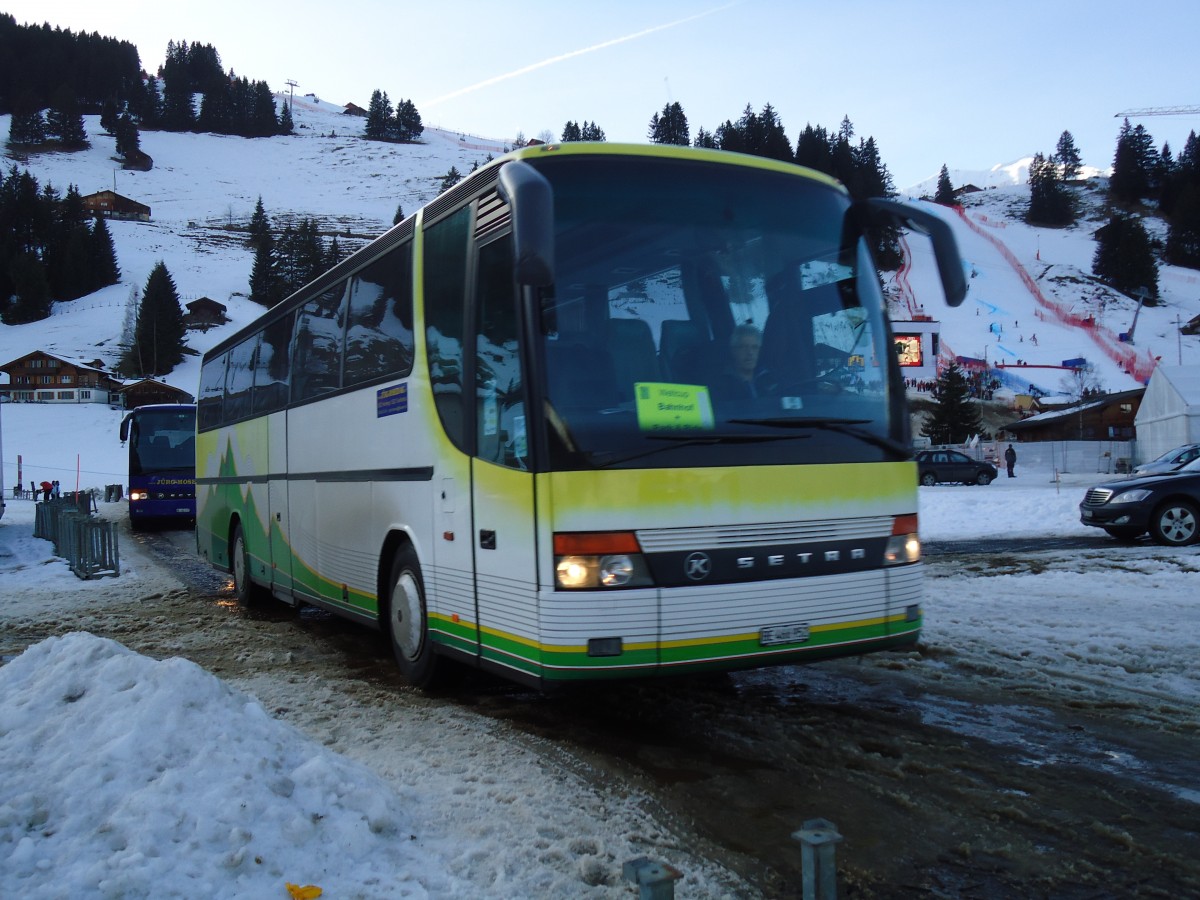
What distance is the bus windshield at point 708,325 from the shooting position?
16.0 feet

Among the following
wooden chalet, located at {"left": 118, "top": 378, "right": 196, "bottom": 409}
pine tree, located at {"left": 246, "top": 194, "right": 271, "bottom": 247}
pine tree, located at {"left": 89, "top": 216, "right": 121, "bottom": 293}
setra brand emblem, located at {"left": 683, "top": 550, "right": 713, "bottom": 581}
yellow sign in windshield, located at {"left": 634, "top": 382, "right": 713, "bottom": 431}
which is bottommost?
setra brand emblem, located at {"left": 683, "top": 550, "right": 713, "bottom": 581}

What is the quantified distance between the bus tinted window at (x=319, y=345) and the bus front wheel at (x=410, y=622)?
2.06 m

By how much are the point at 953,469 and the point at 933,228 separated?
39584 millimetres

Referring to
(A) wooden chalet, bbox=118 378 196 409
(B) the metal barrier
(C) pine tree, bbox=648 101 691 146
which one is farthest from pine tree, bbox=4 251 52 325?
(B) the metal barrier

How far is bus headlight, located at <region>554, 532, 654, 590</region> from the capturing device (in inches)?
186

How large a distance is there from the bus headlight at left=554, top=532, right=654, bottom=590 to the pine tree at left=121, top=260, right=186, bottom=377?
354 ft

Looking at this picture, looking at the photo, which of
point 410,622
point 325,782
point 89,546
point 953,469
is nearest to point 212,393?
point 89,546

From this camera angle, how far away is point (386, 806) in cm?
381

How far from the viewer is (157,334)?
105m

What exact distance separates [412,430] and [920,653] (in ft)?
13.3

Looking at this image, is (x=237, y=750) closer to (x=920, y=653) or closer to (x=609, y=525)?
(x=609, y=525)

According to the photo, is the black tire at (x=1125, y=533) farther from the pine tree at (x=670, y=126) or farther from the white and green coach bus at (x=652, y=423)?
the pine tree at (x=670, y=126)

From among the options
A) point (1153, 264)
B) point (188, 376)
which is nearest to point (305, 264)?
point (188, 376)

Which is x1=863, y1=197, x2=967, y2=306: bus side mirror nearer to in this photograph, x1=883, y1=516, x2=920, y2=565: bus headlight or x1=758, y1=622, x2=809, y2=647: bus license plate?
x1=883, y1=516, x2=920, y2=565: bus headlight
